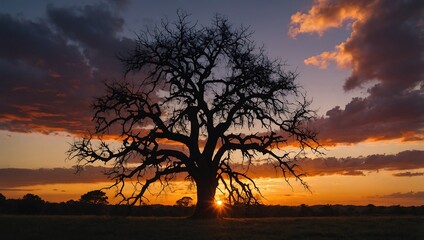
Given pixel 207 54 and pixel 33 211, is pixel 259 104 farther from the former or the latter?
pixel 33 211

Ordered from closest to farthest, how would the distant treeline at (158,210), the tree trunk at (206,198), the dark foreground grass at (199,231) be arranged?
the dark foreground grass at (199,231)
the tree trunk at (206,198)
the distant treeline at (158,210)

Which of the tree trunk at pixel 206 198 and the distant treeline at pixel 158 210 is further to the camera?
the distant treeline at pixel 158 210

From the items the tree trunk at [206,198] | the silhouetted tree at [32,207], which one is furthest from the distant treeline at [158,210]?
the tree trunk at [206,198]

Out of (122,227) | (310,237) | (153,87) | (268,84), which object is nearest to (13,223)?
(122,227)

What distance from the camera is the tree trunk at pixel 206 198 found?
30016 millimetres

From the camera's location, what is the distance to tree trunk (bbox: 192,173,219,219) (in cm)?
3002

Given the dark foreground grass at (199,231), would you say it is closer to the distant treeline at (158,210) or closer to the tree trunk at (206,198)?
the tree trunk at (206,198)

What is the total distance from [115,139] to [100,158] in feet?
5.37

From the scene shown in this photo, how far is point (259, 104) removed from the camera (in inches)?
1292

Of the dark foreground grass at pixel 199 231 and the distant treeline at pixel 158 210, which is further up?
the distant treeline at pixel 158 210

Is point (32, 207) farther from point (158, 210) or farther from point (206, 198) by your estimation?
point (206, 198)

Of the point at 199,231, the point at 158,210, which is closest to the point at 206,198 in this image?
the point at 199,231

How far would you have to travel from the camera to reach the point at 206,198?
3048 cm

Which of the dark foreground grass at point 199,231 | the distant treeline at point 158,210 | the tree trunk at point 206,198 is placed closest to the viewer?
the dark foreground grass at point 199,231
